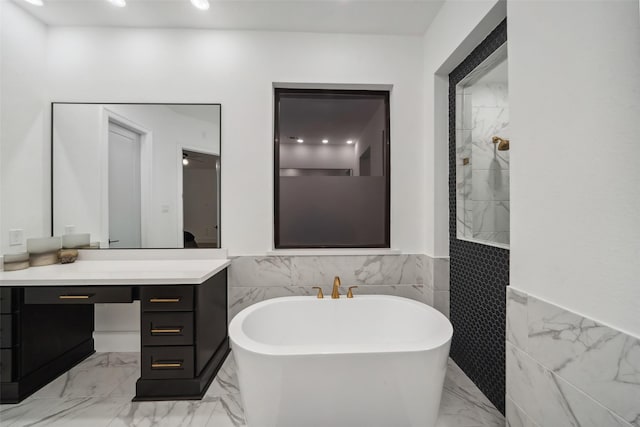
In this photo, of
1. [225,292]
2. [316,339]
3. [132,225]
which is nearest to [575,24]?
[316,339]

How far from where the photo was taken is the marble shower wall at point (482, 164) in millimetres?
1625

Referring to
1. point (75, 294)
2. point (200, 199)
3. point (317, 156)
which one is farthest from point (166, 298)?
point (317, 156)

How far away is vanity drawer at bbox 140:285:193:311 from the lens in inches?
62.7

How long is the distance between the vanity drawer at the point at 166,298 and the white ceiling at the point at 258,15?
1.97 metres

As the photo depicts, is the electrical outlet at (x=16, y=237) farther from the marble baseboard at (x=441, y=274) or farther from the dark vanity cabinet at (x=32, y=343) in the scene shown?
the marble baseboard at (x=441, y=274)

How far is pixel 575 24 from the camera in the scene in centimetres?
95

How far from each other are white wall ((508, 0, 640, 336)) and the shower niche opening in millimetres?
397

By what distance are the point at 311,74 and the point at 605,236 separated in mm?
2047

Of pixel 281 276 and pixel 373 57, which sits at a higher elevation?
pixel 373 57

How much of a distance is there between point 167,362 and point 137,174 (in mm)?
1448

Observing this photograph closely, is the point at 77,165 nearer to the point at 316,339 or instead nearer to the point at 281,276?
the point at 281,276

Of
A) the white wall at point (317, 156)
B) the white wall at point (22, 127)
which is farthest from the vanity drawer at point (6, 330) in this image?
the white wall at point (317, 156)

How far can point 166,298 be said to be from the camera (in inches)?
63.0

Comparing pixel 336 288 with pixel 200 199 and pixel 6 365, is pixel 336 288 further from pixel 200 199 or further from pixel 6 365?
pixel 6 365
